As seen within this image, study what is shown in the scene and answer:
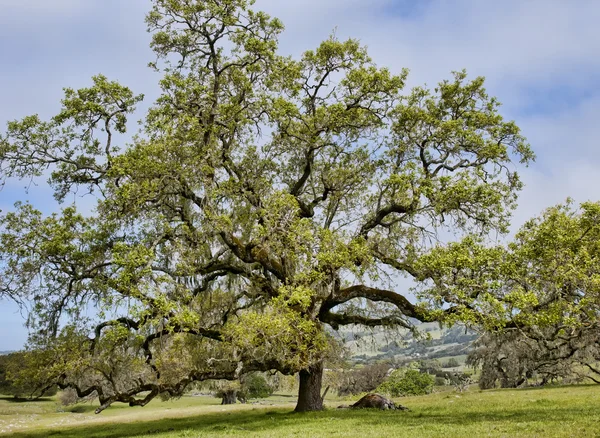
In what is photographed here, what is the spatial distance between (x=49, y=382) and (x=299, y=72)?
2050cm

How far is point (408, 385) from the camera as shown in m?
61.8

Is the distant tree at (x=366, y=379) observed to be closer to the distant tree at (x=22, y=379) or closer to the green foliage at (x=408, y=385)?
the green foliage at (x=408, y=385)

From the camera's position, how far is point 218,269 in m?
26.9

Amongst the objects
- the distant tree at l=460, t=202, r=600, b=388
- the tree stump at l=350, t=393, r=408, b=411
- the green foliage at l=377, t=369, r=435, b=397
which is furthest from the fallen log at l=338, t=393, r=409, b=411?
the green foliage at l=377, t=369, r=435, b=397

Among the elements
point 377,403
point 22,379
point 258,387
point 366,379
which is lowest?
point 258,387

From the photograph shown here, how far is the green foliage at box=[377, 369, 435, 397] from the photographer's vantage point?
61.2 meters

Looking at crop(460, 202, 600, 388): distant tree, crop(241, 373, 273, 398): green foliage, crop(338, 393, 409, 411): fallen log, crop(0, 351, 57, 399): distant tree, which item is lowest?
crop(241, 373, 273, 398): green foliage

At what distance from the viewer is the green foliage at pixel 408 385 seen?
61.2 m

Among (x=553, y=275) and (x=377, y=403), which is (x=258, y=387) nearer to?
(x=377, y=403)

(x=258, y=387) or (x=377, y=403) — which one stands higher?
(x=377, y=403)

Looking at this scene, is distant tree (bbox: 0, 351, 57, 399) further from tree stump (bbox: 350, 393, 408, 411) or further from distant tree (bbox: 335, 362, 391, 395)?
distant tree (bbox: 335, 362, 391, 395)

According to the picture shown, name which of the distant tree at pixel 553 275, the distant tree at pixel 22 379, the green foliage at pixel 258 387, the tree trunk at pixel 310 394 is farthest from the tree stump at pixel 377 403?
the green foliage at pixel 258 387

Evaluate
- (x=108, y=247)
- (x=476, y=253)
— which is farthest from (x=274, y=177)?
(x=476, y=253)

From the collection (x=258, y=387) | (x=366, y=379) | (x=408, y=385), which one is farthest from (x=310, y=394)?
(x=258, y=387)
